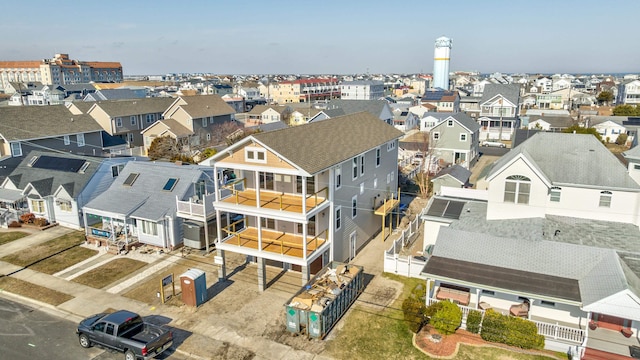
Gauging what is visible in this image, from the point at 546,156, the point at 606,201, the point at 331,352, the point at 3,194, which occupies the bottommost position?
the point at 331,352

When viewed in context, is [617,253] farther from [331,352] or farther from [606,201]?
[331,352]

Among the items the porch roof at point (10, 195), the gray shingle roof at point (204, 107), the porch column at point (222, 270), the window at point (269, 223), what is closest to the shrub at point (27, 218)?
the porch roof at point (10, 195)

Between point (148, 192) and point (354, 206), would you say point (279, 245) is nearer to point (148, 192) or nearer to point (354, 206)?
point (354, 206)

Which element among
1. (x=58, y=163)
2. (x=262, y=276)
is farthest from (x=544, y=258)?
(x=58, y=163)

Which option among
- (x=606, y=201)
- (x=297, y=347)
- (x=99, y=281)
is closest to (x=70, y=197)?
(x=99, y=281)

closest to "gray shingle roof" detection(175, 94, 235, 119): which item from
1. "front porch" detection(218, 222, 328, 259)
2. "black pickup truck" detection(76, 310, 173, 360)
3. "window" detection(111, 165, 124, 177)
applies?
"window" detection(111, 165, 124, 177)

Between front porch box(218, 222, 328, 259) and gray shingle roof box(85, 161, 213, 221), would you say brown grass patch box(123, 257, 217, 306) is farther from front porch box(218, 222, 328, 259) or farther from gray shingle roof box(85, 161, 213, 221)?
gray shingle roof box(85, 161, 213, 221)
